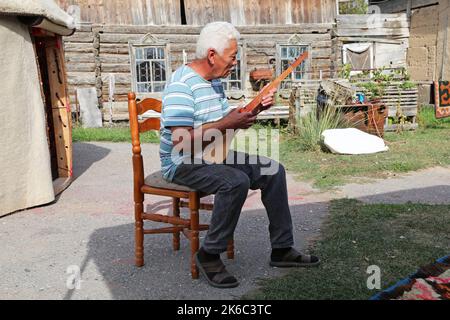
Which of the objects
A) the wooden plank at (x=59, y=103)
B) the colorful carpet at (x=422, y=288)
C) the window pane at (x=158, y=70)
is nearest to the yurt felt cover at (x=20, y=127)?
the wooden plank at (x=59, y=103)

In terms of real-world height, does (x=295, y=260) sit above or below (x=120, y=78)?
below

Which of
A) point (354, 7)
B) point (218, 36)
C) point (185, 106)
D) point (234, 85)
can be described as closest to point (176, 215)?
point (185, 106)

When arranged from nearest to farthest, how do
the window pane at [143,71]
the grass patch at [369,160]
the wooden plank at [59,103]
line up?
the wooden plank at [59,103] → the grass patch at [369,160] → the window pane at [143,71]

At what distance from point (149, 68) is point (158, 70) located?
0.26m

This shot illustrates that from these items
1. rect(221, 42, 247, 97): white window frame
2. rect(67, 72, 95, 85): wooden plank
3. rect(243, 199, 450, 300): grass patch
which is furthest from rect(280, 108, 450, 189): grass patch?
rect(67, 72, 95, 85): wooden plank

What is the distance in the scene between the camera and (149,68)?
43.0 ft

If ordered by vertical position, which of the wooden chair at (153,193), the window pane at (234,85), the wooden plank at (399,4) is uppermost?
the wooden plank at (399,4)

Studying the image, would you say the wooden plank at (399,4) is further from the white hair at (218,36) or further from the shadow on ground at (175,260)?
the white hair at (218,36)

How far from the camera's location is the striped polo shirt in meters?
2.93

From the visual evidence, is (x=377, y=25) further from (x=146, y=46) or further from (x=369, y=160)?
(x=369, y=160)

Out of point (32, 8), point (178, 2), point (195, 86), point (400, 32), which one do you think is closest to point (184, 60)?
point (178, 2)

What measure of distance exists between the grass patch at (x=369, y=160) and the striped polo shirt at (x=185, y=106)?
122 inches

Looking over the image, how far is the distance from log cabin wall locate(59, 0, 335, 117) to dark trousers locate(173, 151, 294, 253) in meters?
9.89

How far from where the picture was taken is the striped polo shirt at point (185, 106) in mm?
2926
